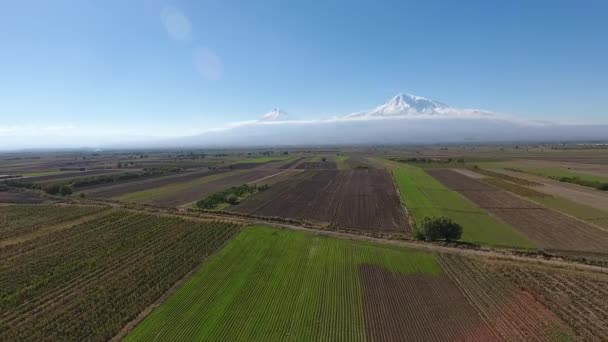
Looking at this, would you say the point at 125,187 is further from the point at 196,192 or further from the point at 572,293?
the point at 572,293

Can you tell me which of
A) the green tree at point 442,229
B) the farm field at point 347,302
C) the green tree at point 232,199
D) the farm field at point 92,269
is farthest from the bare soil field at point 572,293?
the green tree at point 232,199

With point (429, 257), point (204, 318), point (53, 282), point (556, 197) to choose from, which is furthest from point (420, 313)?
point (556, 197)

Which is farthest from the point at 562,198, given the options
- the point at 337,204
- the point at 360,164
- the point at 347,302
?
the point at 360,164

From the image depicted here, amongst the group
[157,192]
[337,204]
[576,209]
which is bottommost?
[337,204]

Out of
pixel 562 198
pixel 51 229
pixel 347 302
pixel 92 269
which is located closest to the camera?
pixel 347 302

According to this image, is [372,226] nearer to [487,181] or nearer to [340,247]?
[340,247]
